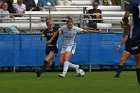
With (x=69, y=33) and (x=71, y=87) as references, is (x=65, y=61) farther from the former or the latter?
(x=71, y=87)

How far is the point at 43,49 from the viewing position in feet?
84.9

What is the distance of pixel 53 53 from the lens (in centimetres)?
2348

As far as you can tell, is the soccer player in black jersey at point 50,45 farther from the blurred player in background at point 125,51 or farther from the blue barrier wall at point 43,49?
the blurred player in background at point 125,51

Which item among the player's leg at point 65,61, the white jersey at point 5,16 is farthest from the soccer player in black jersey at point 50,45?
the white jersey at point 5,16

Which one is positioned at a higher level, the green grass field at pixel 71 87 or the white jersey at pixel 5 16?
the white jersey at pixel 5 16

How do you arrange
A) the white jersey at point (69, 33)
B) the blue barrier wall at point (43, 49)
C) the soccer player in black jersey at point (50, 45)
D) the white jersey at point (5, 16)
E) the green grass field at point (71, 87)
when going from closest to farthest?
the green grass field at point (71, 87), the white jersey at point (69, 33), the soccer player in black jersey at point (50, 45), the blue barrier wall at point (43, 49), the white jersey at point (5, 16)

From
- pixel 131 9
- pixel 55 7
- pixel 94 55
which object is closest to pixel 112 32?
pixel 94 55

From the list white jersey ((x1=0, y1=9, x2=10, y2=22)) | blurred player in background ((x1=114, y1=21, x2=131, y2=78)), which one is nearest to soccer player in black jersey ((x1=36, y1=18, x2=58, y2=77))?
blurred player in background ((x1=114, y1=21, x2=131, y2=78))

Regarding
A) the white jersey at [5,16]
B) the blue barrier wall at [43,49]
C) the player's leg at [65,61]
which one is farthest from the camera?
the white jersey at [5,16]

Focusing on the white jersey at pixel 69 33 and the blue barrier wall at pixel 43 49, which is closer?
the white jersey at pixel 69 33

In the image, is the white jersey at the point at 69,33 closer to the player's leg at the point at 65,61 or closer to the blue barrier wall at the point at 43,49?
the player's leg at the point at 65,61

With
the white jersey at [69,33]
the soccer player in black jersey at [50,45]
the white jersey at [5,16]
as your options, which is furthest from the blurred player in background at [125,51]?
the white jersey at [5,16]

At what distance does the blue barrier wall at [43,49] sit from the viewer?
2569 centimetres

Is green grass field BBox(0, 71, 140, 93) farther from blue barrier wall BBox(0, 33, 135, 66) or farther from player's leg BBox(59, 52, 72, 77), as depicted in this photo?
blue barrier wall BBox(0, 33, 135, 66)
